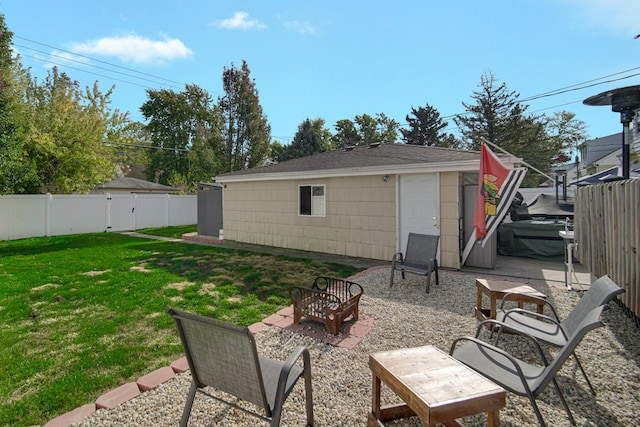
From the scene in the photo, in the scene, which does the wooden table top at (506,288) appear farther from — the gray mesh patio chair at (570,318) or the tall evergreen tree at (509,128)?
the tall evergreen tree at (509,128)

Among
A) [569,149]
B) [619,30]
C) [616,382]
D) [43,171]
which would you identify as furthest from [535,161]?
[43,171]

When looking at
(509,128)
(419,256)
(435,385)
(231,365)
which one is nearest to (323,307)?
(231,365)

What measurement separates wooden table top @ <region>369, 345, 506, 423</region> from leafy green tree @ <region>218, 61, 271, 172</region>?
926 inches

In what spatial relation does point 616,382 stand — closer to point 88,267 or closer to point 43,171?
point 88,267

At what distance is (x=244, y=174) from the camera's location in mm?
10828

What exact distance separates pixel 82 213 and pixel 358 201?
1231 centimetres

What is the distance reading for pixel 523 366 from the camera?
2402mm

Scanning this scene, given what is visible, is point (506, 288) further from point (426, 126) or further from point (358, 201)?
point (426, 126)

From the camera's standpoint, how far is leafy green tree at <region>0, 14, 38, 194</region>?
10.4m

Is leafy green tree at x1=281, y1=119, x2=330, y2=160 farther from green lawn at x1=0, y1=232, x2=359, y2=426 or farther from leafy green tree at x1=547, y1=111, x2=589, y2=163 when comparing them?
leafy green tree at x1=547, y1=111, x2=589, y2=163

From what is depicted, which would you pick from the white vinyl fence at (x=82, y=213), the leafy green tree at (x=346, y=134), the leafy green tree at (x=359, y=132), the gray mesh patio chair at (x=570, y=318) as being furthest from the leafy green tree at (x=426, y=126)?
the gray mesh patio chair at (x=570, y=318)

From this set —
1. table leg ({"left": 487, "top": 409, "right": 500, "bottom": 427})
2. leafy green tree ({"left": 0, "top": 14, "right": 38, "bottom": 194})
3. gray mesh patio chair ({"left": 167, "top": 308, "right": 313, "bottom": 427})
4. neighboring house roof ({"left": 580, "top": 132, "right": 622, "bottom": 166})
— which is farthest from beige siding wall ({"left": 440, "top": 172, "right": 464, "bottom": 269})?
neighboring house roof ({"left": 580, "top": 132, "right": 622, "bottom": 166})

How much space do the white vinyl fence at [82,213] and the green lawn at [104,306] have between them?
346 centimetres

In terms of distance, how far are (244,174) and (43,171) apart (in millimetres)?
9500
